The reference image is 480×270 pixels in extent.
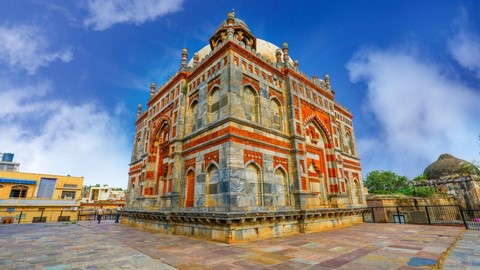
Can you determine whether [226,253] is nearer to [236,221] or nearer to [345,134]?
[236,221]

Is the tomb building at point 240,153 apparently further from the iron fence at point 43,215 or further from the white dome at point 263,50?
the iron fence at point 43,215

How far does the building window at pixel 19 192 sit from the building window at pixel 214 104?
A: 4176 centimetres

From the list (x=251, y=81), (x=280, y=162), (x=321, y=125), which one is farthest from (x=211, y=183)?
(x=321, y=125)

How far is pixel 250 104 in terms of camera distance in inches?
491

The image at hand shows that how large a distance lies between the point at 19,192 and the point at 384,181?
214 ft

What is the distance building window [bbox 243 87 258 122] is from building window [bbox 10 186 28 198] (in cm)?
4362

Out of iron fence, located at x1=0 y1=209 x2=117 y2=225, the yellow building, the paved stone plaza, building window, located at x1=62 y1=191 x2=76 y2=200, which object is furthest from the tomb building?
building window, located at x1=62 y1=191 x2=76 y2=200

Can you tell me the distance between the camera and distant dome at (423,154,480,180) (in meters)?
37.2

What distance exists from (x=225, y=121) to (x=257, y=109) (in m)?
2.58

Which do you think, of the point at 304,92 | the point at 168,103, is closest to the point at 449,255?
the point at 304,92

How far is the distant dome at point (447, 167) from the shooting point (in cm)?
3722

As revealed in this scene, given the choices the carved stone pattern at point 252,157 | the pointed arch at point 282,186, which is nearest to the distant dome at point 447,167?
the pointed arch at point 282,186

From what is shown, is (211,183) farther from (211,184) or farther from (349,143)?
(349,143)

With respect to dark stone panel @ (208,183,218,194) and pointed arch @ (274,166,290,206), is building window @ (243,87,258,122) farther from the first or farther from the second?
dark stone panel @ (208,183,218,194)
